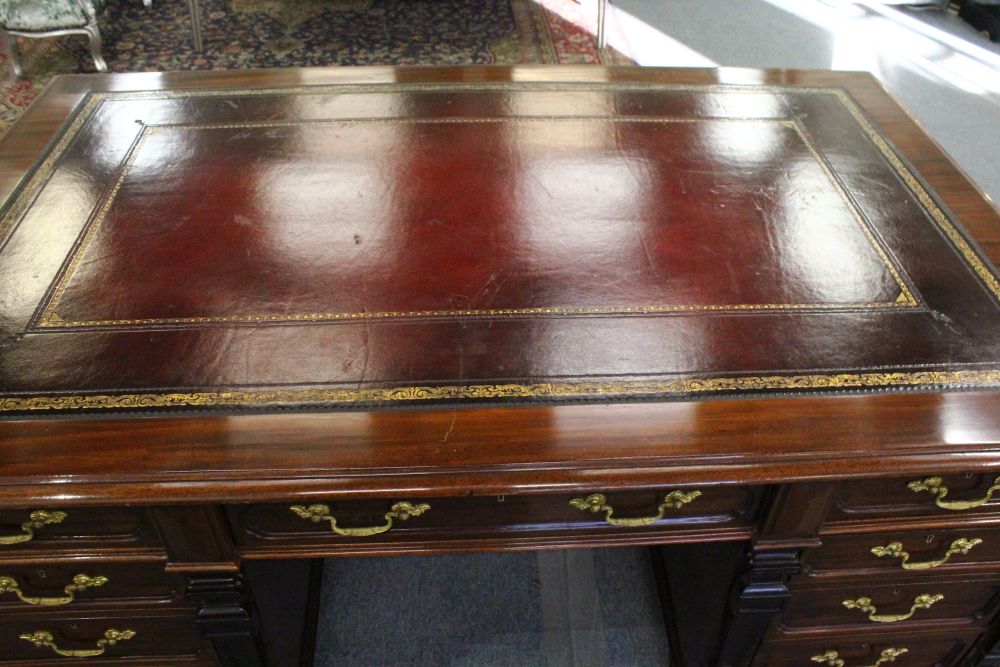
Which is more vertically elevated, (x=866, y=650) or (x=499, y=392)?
(x=499, y=392)

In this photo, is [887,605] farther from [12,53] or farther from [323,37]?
[12,53]

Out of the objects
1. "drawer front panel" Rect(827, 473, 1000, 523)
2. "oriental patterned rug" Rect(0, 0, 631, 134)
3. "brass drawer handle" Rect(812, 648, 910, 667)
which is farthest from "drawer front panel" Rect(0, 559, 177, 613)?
"oriental patterned rug" Rect(0, 0, 631, 134)

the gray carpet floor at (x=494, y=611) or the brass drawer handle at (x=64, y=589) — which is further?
the gray carpet floor at (x=494, y=611)

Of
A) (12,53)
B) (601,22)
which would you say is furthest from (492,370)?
(12,53)

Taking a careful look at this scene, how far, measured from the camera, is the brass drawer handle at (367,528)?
864 millimetres

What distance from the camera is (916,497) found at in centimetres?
94

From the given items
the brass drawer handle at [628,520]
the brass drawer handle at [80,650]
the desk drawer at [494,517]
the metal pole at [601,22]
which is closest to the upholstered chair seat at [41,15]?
the metal pole at [601,22]

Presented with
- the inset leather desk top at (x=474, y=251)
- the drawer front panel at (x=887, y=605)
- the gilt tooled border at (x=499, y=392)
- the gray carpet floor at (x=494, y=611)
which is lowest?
the gray carpet floor at (x=494, y=611)

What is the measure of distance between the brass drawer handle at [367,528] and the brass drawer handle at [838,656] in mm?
733

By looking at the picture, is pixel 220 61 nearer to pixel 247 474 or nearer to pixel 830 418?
pixel 247 474

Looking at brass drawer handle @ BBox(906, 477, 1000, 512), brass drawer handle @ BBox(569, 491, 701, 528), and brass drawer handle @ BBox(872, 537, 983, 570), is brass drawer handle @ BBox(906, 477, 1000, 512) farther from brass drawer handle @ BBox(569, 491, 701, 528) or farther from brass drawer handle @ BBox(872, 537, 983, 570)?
brass drawer handle @ BBox(569, 491, 701, 528)

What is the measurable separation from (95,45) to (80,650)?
2347 millimetres

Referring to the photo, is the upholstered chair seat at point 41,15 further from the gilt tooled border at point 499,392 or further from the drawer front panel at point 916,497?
the drawer front panel at point 916,497

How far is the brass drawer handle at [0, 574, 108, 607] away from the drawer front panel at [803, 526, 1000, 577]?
36.7 inches
